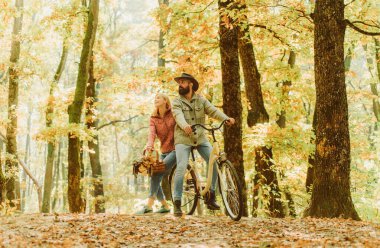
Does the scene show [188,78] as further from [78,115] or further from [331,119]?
[78,115]

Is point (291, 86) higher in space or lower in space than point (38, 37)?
lower

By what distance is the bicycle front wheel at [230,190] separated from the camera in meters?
6.12

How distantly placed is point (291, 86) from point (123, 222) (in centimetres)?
955

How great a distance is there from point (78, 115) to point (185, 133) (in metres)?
6.02

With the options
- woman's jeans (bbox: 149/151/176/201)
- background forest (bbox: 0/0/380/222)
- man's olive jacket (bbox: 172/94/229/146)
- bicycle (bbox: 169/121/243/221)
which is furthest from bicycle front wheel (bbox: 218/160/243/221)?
background forest (bbox: 0/0/380/222)

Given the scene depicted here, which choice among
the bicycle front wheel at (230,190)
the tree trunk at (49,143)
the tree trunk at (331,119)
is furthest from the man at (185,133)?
the tree trunk at (49,143)

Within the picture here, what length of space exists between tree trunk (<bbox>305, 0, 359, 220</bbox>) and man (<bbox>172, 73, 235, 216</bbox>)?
175 cm

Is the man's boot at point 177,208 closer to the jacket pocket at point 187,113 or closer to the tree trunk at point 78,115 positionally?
the jacket pocket at point 187,113

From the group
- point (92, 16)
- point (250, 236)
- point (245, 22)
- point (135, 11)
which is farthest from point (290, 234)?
point (135, 11)

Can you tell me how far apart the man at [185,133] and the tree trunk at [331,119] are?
1750 mm

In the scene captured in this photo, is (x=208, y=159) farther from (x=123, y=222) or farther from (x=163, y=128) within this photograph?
(x=123, y=222)

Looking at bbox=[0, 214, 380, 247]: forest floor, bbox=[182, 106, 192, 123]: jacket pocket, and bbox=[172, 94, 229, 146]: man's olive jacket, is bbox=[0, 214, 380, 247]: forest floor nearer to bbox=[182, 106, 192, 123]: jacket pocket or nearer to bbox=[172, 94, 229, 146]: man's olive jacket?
bbox=[172, 94, 229, 146]: man's olive jacket

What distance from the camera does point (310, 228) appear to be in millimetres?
5812

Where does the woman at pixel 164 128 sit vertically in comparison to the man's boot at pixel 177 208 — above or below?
above
